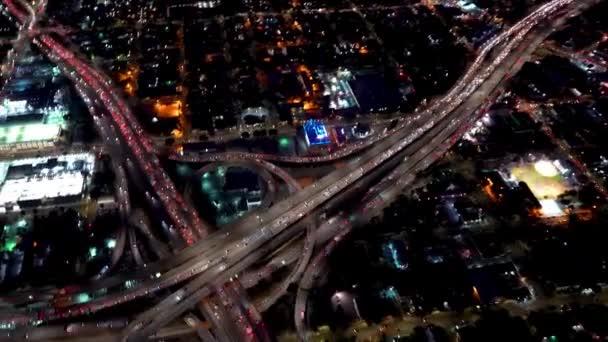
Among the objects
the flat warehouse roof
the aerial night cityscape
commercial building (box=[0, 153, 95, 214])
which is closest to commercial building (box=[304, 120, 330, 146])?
the aerial night cityscape

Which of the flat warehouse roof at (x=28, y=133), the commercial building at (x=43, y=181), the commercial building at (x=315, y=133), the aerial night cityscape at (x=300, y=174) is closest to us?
the aerial night cityscape at (x=300, y=174)

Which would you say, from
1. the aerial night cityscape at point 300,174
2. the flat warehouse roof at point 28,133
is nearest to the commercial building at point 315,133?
the aerial night cityscape at point 300,174

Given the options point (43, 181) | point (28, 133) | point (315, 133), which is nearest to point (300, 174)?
point (315, 133)

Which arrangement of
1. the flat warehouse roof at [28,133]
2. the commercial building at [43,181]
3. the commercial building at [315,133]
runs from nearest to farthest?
the commercial building at [43,181] → the flat warehouse roof at [28,133] → the commercial building at [315,133]

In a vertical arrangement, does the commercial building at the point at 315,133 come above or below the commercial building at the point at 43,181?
above

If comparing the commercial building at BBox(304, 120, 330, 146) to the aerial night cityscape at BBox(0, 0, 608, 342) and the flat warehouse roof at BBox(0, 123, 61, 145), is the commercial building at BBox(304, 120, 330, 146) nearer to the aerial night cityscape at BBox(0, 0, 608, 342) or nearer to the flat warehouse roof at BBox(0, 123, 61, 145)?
the aerial night cityscape at BBox(0, 0, 608, 342)

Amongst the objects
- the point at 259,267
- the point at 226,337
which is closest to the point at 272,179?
the point at 259,267

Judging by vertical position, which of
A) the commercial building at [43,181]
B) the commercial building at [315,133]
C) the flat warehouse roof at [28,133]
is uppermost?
the commercial building at [315,133]

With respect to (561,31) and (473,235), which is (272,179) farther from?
(561,31)

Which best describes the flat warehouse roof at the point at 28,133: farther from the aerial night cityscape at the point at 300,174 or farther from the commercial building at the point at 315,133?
the commercial building at the point at 315,133
